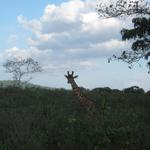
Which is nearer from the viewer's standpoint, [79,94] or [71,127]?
[71,127]

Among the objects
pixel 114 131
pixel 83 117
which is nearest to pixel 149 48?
pixel 83 117

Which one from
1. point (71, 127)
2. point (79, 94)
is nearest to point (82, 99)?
point (79, 94)

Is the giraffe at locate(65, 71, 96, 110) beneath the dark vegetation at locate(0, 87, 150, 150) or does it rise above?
above

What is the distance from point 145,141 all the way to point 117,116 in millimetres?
2226

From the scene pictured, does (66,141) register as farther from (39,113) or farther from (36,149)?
(39,113)

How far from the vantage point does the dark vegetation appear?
1446cm

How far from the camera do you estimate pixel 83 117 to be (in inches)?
674

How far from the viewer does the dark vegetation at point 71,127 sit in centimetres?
1446

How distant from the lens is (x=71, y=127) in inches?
604

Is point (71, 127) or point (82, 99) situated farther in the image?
point (82, 99)

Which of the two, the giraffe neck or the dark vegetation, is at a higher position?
the giraffe neck

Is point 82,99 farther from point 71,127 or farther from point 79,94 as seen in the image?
point 71,127

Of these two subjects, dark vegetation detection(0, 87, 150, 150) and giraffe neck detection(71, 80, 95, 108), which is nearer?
dark vegetation detection(0, 87, 150, 150)

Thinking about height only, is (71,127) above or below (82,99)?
below
